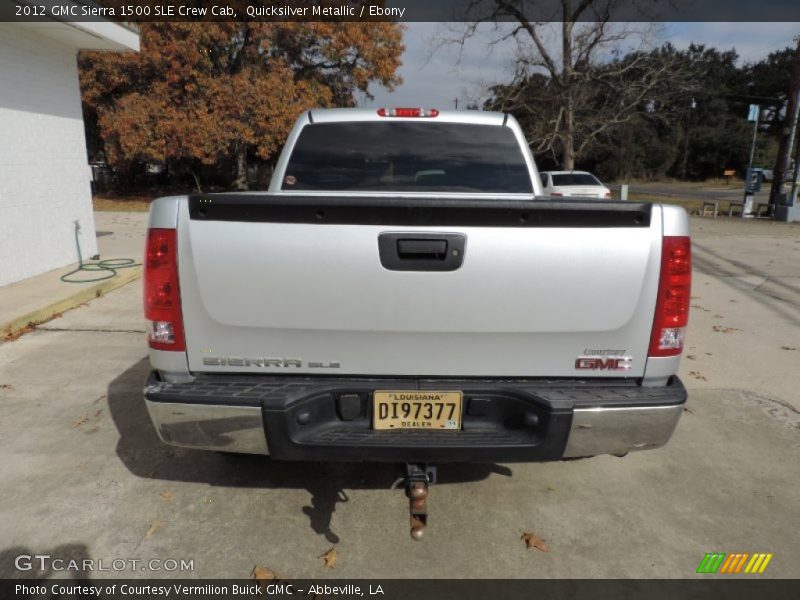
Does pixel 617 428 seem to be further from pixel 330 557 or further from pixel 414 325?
pixel 330 557

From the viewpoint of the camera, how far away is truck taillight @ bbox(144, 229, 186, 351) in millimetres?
2232

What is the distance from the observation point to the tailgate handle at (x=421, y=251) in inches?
87.2

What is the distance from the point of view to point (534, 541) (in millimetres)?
2682

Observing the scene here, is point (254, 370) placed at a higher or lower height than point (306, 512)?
higher

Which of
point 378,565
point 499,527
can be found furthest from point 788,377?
point 378,565

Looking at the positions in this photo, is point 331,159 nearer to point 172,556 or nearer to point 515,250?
point 515,250

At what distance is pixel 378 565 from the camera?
2.52 m

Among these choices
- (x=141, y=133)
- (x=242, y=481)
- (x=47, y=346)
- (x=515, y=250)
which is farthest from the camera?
(x=141, y=133)

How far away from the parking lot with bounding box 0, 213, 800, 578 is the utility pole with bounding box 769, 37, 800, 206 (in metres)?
17.6

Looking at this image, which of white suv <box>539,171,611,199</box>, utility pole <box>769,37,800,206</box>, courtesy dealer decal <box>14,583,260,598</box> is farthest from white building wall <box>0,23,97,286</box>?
utility pole <box>769,37,800,206</box>

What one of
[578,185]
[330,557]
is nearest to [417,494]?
[330,557]

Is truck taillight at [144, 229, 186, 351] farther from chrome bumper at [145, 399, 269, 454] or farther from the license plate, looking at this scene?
the license plate

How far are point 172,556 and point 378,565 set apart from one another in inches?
37.9

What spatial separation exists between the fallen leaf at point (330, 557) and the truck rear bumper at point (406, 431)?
579mm
